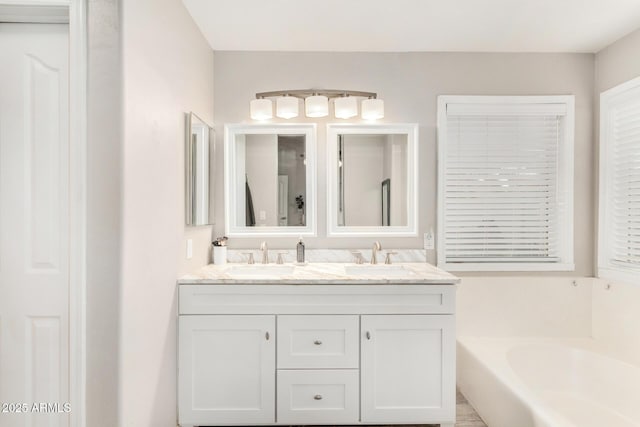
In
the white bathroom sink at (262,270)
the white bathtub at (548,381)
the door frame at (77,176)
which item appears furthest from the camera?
the white bathroom sink at (262,270)

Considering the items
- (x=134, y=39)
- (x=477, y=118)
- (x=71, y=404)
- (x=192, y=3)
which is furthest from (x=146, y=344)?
(x=477, y=118)

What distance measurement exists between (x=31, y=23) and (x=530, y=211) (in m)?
3.04

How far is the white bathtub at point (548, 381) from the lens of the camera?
212 centimetres

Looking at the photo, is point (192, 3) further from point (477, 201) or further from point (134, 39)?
point (477, 201)

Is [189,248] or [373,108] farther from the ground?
[373,108]

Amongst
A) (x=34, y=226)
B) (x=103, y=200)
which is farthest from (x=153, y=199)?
(x=34, y=226)

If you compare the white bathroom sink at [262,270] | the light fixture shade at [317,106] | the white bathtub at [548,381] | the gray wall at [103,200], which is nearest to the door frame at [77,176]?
the gray wall at [103,200]

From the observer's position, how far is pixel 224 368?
2168 mm

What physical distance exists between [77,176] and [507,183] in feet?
8.58

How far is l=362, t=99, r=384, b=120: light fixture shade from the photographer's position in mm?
2701

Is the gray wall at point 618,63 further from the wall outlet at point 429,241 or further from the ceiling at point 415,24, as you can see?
the wall outlet at point 429,241

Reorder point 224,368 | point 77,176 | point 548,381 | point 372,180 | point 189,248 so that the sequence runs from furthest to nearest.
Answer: point 372,180
point 548,381
point 189,248
point 224,368
point 77,176

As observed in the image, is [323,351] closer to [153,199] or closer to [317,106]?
[153,199]

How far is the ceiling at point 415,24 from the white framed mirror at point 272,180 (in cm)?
61
